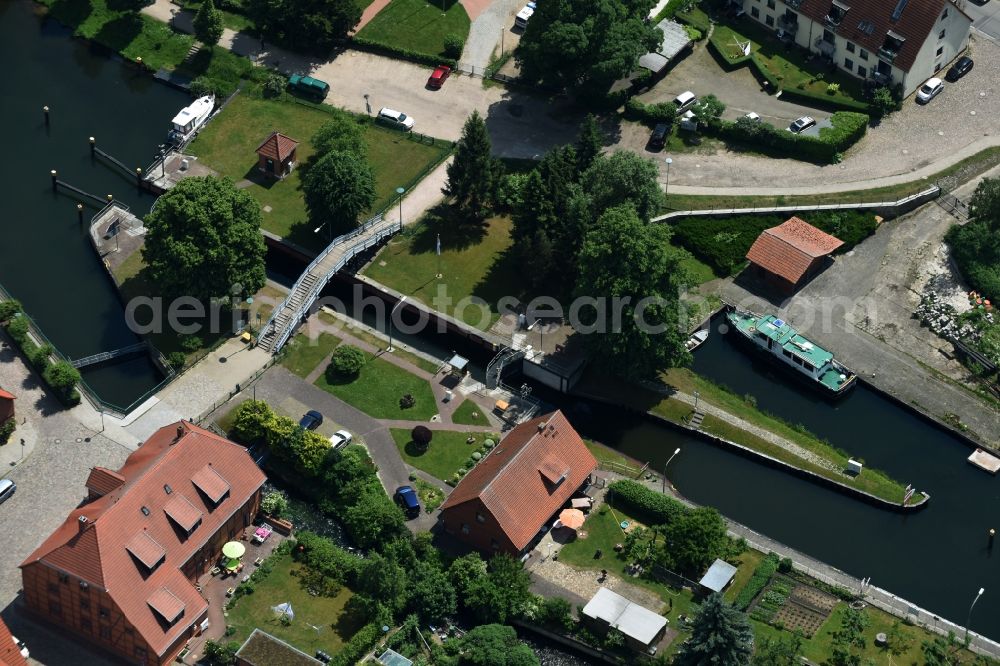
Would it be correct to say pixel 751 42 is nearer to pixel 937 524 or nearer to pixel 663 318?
pixel 663 318

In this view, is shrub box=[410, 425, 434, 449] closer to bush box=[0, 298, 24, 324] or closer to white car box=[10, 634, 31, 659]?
white car box=[10, 634, 31, 659]

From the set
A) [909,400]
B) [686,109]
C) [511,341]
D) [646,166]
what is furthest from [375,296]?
[909,400]

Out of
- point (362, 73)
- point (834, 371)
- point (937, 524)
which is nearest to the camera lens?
point (937, 524)

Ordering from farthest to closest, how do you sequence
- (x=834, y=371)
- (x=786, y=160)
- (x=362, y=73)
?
(x=362, y=73) → (x=786, y=160) → (x=834, y=371)

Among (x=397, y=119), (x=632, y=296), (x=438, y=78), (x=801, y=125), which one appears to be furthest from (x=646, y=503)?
(x=438, y=78)

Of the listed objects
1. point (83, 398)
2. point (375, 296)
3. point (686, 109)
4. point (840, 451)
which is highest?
point (686, 109)

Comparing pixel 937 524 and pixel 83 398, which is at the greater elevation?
pixel 937 524

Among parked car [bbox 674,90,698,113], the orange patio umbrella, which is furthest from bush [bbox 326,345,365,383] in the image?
parked car [bbox 674,90,698,113]
